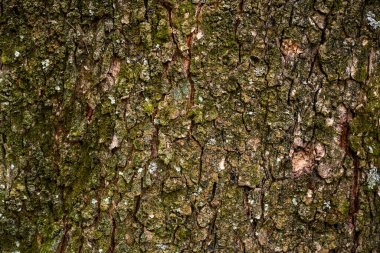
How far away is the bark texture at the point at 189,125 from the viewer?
1515mm

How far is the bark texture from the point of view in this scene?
1515 mm

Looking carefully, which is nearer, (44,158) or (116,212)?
(116,212)

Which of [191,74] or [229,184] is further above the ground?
[191,74]

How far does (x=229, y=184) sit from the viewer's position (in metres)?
1.54

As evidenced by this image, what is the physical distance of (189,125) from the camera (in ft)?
4.97

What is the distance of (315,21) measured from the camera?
5.05 ft

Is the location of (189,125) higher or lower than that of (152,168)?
higher

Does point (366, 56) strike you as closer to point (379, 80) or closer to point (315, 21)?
point (379, 80)

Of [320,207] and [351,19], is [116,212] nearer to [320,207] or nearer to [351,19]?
[320,207]

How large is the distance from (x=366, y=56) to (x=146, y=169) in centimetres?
83

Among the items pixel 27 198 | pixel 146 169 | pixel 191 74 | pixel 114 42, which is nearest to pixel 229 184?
pixel 146 169

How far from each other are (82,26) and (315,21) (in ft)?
2.54

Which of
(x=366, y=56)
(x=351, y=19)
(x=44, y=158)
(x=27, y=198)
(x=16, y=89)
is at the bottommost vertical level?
(x=27, y=198)

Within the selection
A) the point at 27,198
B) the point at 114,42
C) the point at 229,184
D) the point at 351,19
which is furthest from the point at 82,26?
the point at 351,19
